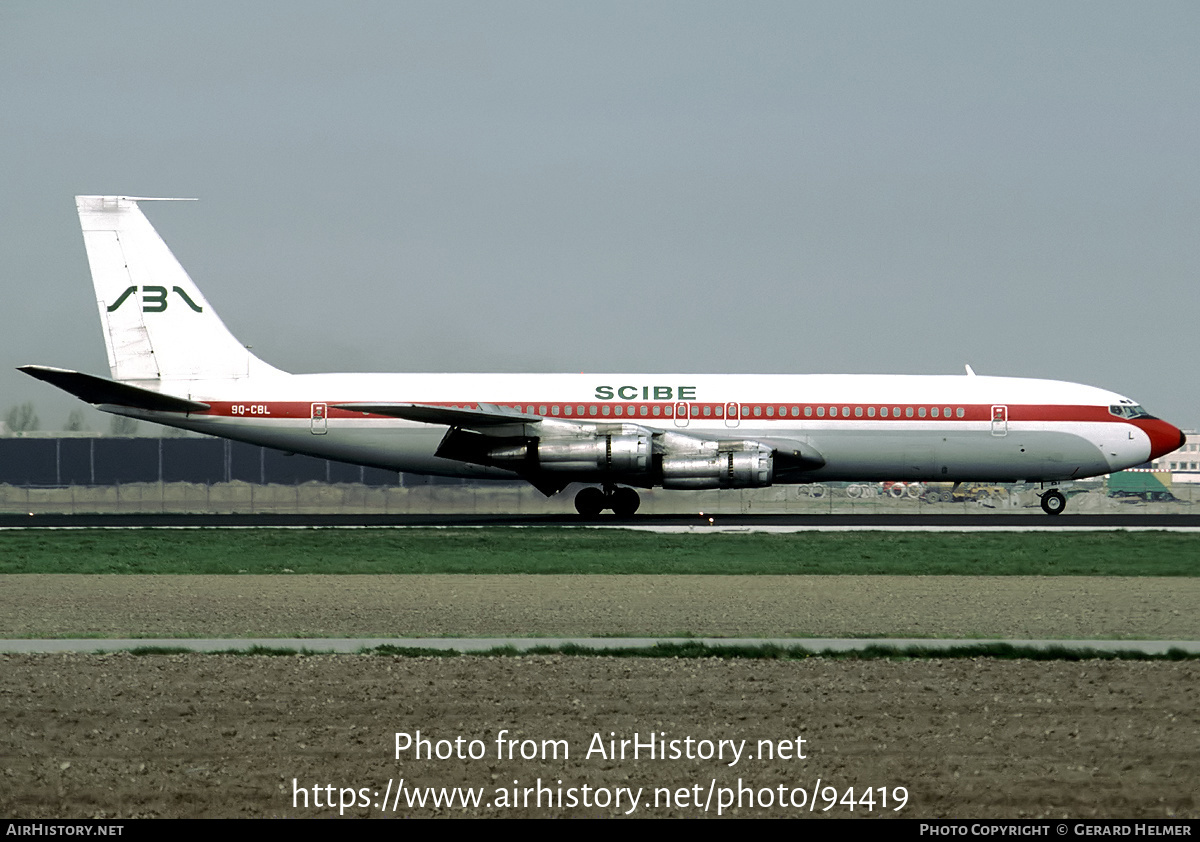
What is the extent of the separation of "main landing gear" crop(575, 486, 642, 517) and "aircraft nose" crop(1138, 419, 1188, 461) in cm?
1568

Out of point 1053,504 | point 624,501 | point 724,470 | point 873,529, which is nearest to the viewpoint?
point 873,529

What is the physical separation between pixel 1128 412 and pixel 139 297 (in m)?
30.7

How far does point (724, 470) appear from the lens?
126 ft

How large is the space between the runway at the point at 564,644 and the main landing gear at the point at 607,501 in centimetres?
2539

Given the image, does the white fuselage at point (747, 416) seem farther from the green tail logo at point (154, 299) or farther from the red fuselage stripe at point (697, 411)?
the green tail logo at point (154, 299)

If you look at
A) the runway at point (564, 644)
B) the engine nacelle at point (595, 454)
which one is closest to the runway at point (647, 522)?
the engine nacelle at point (595, 454)

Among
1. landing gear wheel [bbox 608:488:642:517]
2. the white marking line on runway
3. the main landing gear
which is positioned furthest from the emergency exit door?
the white marking line on runway

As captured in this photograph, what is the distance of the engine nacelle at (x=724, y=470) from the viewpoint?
3838cm

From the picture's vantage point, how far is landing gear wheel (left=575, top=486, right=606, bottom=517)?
40.8 meters

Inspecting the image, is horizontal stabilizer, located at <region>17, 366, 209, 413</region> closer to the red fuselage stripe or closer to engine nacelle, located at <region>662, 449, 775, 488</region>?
the red fuselage stripe

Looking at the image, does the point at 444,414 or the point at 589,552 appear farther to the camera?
the point at 444,414

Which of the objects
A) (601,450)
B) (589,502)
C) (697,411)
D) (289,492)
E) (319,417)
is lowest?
(289,492)

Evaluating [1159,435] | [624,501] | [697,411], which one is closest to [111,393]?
[624,501]

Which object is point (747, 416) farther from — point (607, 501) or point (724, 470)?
point (607, 501)
